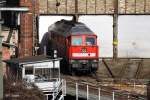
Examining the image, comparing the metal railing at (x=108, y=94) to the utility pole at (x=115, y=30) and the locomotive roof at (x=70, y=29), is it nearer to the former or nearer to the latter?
the locomotive roof at (x=70, y=29)

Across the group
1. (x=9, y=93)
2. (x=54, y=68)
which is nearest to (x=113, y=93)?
(x=54, y=68)

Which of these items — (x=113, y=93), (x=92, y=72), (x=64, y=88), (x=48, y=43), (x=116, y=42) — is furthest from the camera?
(x=116, y=42)

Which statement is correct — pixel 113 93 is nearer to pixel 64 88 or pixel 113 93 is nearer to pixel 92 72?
pixel 64 88

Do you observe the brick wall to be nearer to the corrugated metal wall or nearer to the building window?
the corrugated metal wall

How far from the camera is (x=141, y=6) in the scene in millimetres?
56500

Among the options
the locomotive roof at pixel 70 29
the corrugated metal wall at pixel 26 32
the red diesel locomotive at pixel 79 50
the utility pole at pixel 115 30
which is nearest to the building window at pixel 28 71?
the red diesel locomotive at pixel 79 50

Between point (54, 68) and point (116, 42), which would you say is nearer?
point (54, 68)

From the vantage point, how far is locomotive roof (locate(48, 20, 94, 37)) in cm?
4644

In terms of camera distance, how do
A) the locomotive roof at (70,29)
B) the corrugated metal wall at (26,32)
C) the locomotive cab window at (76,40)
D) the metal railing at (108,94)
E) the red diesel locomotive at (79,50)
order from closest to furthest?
1. the metal railing at (108,94)
2. the red diesel locomotive at (79,50)
3. the locomotive cab window at (76,40)
4. the locomotive roof at (70,29)
5. the corrugated metal wall at (26,32)

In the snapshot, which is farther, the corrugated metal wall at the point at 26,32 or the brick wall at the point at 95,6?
the brick wall at the point at 95,6

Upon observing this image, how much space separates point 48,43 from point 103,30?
18.9 feet

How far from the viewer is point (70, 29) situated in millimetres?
46938

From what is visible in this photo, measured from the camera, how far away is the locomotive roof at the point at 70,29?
1828 inches

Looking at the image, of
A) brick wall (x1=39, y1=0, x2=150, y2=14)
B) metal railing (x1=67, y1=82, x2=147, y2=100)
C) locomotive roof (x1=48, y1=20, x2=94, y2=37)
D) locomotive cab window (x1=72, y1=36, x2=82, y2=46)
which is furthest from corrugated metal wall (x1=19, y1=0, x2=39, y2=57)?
metal railing (x1=67, y1=82, x2=147, y2=100)
